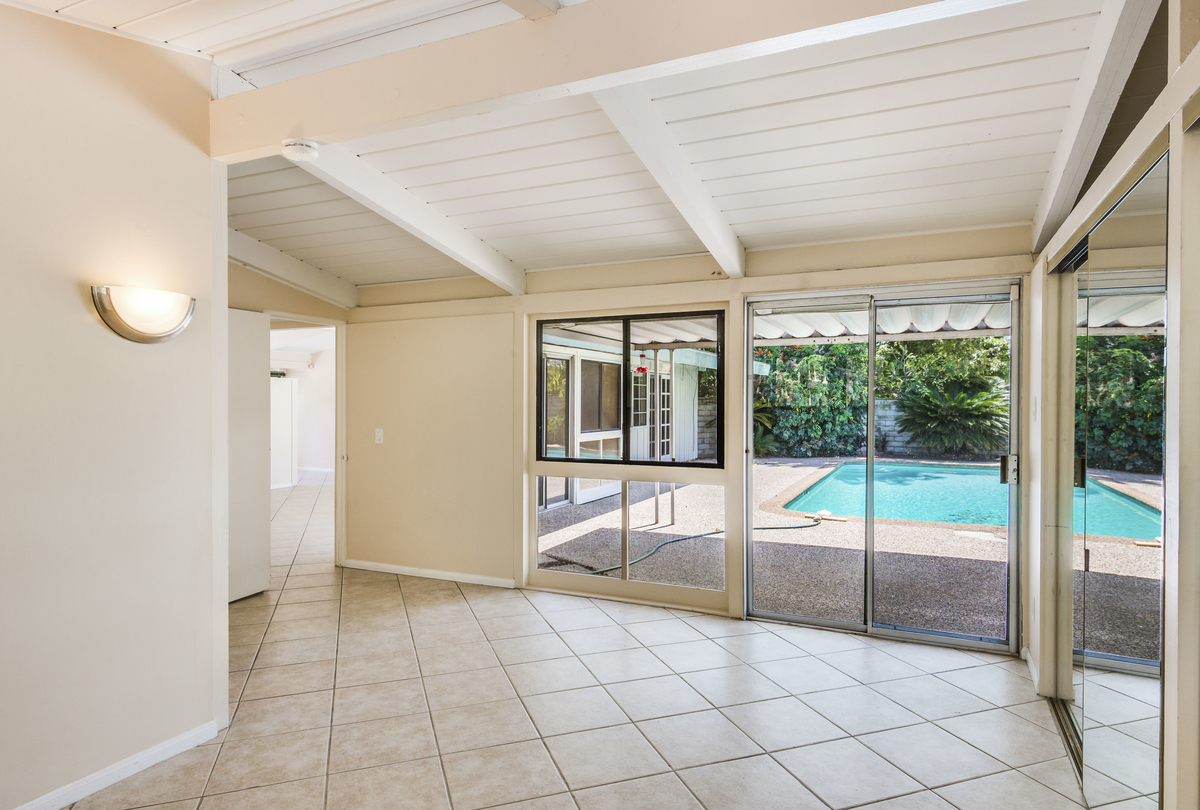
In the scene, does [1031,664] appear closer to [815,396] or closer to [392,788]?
[815,396]

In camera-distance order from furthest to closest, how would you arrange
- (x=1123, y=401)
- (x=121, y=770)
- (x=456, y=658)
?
(x=456, y=658) → (x=121, y=770) → (x=1123, y=401)

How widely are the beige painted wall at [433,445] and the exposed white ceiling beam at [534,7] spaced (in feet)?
8.93

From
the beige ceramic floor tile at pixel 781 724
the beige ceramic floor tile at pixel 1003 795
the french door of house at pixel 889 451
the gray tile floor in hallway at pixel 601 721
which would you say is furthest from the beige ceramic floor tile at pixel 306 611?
the beige ceramic floor tile at pixel 1003 795

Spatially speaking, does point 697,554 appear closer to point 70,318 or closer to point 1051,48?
point 1051,48

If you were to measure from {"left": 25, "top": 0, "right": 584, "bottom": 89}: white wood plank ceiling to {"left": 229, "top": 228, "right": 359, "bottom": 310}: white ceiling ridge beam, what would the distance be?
72.6 inches

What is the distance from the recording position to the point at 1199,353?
4.09 ft

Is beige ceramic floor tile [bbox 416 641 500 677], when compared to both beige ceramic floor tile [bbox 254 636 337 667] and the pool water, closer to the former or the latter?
beige ceramic floor tile [bbox 254 636 337 667]

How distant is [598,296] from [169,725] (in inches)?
127

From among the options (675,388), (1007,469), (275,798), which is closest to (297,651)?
(275,798)

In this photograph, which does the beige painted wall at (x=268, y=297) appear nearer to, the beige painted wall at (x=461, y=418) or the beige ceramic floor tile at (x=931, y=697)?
the beige painted wall at (x=461, y=418)

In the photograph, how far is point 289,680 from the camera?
10.0 feet

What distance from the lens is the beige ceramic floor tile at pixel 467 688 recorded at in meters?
2.84

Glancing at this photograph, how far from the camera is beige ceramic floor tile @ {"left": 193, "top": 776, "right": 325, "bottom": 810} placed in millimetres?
2080

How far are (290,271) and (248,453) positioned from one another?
53.7 inches
